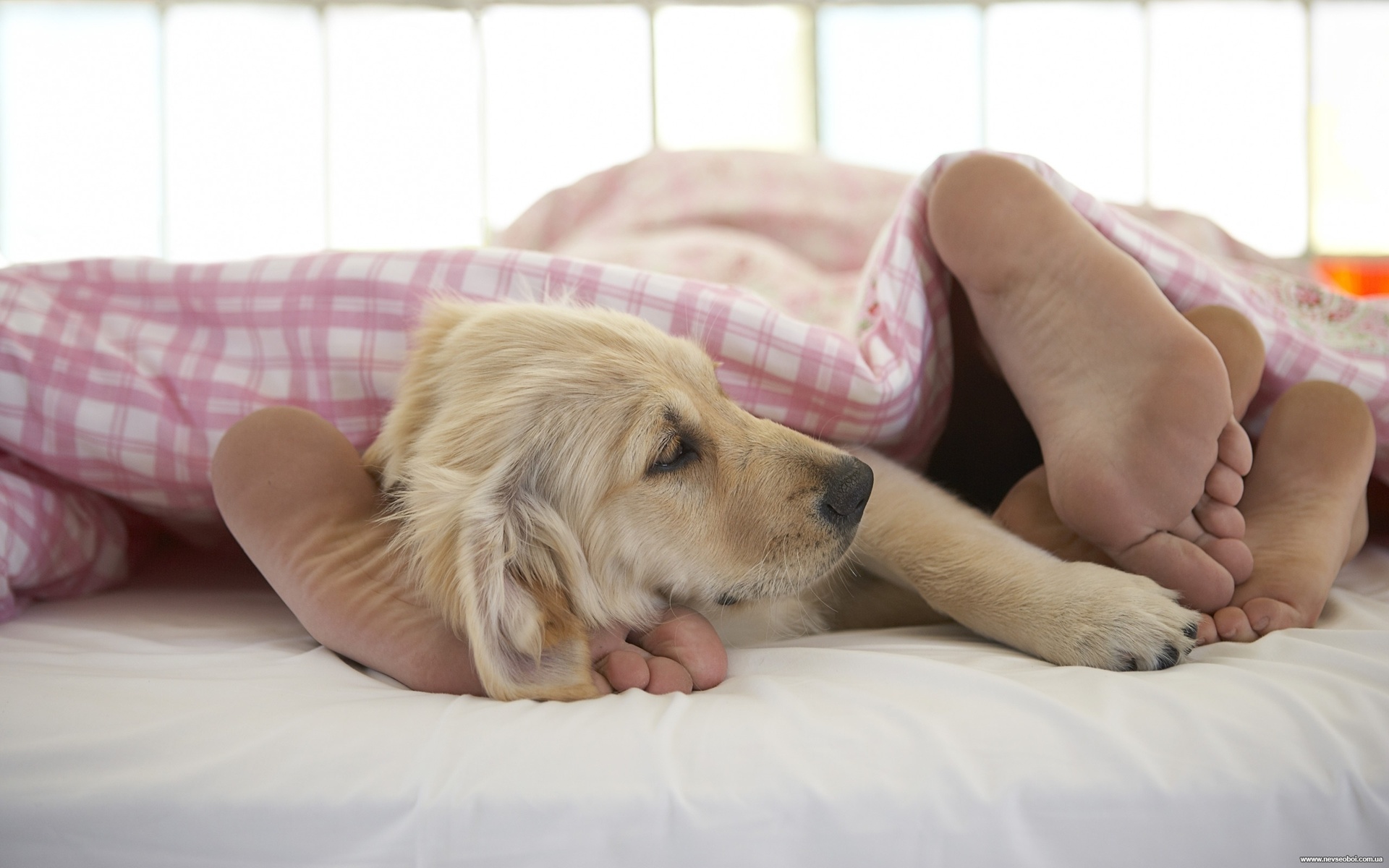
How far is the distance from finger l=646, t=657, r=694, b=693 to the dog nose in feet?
0.75

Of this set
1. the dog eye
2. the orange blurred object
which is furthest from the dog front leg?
the orange blurred object

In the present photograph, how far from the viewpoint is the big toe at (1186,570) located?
932 millimetres

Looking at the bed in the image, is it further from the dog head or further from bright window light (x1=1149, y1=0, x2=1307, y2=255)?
bright window light (x1=1149, y1=0, x2=1307, y2=255)

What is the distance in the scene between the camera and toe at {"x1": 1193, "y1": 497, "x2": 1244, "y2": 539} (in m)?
0.94

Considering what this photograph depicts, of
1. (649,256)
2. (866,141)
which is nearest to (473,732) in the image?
(649,256)

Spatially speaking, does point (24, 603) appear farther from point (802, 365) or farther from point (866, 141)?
point (866, 141)

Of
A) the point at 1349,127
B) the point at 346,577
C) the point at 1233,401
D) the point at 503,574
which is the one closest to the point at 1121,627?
the point at 1233,401

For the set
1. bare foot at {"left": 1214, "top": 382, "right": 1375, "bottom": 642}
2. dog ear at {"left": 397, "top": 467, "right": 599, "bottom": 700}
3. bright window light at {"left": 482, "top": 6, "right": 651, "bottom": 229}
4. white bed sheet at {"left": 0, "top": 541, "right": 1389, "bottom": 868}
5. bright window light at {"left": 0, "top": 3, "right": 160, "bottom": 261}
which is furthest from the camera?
bright window light at {"left": 482, "top": 6, "right": 651, "bottom": 229}

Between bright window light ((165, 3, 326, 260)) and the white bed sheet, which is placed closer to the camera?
the white bed sheet

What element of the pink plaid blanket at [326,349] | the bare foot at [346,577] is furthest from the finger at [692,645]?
the pink plaid blanket at [326,349]

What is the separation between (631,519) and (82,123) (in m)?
4.69

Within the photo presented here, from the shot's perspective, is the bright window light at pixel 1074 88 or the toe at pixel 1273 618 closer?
the toe at pixel 1273 618

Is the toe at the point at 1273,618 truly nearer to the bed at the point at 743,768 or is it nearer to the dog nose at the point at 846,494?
the bed at the point at 743,768

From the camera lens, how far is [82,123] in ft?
14.1
